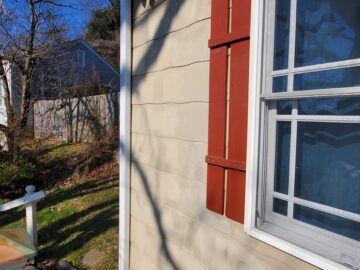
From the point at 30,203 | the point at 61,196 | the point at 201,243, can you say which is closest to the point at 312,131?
the point at 201,243

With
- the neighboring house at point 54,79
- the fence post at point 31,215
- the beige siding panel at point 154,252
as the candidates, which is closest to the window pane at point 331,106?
the beige siding panel at point 154,252

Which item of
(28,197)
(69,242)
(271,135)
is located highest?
(271,135)

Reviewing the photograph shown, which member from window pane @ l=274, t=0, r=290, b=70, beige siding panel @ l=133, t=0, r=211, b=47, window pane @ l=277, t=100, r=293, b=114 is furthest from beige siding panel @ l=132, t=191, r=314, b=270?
beige siding panel @ l=133, t=0, r=211, b=47

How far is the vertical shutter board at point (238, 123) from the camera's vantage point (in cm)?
203

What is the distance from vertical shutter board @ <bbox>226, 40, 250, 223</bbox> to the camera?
2.03 meters

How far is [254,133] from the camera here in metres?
1.94

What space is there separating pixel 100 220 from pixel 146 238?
2.46 metres

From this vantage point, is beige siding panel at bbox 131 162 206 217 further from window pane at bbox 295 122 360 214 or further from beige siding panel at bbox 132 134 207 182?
window pane at bbox 295 122 360 214

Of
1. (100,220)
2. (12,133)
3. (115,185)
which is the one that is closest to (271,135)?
(100,220)

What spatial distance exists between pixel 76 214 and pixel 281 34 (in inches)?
196

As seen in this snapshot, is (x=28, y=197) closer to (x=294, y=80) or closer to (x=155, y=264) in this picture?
(x=155, y=264)

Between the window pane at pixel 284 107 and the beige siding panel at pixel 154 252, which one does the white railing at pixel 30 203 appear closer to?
the beige siding panel at pixel 154 252

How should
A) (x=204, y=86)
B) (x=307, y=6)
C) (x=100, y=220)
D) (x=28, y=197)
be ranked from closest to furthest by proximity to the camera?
(x=307, y=6) < (x=204, y=86) < (x=28, y=197) < (x=100, y=220)

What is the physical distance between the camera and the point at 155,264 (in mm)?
3119
